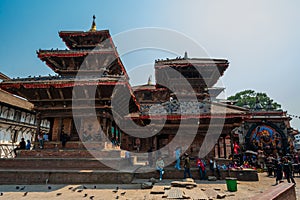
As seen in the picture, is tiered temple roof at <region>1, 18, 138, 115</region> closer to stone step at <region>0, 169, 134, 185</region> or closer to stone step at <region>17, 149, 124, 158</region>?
stone step at <region>17, 149, 124, 158</region>

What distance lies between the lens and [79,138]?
15.8m

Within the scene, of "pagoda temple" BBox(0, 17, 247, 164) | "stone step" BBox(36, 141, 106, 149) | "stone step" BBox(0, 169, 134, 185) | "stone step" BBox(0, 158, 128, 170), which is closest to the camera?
"stone step" BBox(0, 169, 134, 185)

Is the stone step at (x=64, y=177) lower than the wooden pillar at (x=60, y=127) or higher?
lower

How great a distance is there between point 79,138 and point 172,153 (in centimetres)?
759

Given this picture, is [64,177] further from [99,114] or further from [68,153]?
[99,114]

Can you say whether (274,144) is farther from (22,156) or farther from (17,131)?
(17,131)

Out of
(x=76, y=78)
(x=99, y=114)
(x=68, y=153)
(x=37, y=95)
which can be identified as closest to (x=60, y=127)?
(x=68, y=153)

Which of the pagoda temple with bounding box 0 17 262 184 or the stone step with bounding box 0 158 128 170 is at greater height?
the pagoda temple with bounding box 0 17 262 184

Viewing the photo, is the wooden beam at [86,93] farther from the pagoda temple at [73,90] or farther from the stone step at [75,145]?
the stone step at [75,145]

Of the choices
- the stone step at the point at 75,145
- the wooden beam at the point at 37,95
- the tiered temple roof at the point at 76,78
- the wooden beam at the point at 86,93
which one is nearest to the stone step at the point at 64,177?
the stone step at the point at 75,145

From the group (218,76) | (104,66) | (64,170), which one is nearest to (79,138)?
(64,170)

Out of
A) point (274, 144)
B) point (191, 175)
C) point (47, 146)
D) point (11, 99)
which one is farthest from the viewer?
point (274, 144)

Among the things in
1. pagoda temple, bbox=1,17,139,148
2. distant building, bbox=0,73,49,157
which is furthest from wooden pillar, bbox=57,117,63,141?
distant building, bbox=0,73,49,157

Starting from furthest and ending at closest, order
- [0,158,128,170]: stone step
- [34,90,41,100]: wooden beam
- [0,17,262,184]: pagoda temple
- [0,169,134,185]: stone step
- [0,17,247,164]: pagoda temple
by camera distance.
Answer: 1. [34,90,41,100]: wooden beam
2. [0,17,247,164]: pagoda temple
3. [0,17,262,184]: pagoda temple
4. [0,158,128,170]: stone step
5. [0,169,134,185]: stone step
